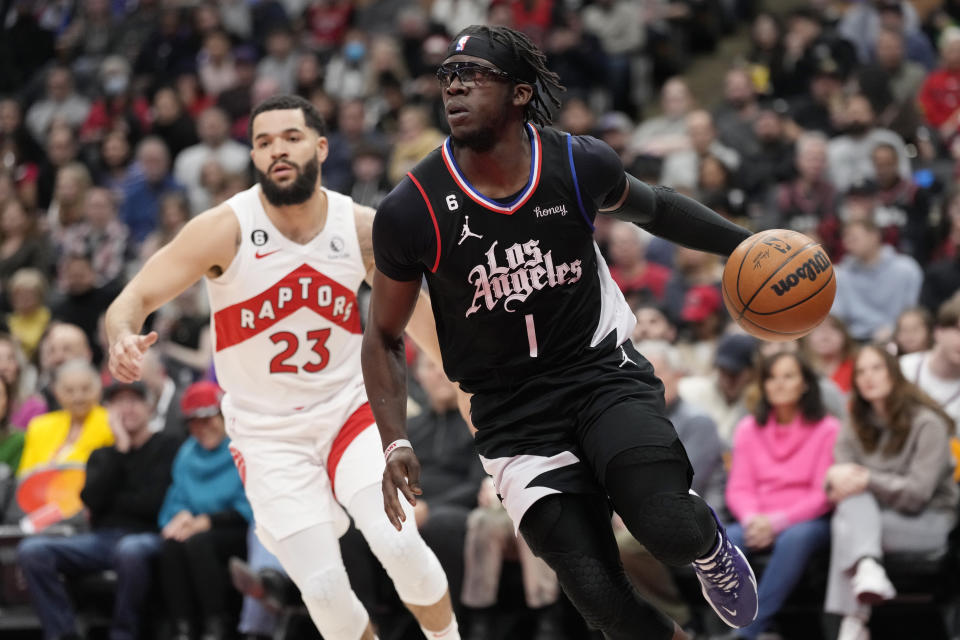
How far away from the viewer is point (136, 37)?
57.4ft

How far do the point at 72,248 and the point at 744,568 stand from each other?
10.1 meters

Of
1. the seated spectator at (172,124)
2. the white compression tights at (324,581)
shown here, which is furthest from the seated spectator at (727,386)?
the seated spectator at (172,124)

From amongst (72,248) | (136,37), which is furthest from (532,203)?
(136,37)

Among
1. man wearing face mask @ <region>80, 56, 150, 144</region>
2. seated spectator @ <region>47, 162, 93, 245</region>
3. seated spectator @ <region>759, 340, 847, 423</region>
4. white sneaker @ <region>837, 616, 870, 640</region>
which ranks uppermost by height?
man wearing face mask @ <region>80, 56, 150, 144</region>

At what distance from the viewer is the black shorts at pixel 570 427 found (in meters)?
4.54

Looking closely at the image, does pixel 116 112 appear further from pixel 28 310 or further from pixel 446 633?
pixel 446 633

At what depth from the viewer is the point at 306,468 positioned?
5762 mm

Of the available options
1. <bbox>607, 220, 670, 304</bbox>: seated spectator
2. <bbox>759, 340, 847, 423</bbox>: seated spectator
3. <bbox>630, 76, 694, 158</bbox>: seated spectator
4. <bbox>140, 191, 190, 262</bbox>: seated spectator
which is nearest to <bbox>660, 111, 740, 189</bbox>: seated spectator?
<bbox>630, 76, 694, 158</bbox>: seated spectator

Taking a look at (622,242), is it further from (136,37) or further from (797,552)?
(136,37)

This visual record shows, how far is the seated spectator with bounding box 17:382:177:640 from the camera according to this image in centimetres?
834

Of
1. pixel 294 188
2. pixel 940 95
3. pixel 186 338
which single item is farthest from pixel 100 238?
pixel 940 95

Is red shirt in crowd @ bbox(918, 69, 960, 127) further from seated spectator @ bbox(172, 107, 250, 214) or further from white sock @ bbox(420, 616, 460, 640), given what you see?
white sock @ bbox(420, 616, 460, 640)

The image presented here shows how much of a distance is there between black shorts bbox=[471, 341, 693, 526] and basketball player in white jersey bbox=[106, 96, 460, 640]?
983mm

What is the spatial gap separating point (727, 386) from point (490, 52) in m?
4.57
